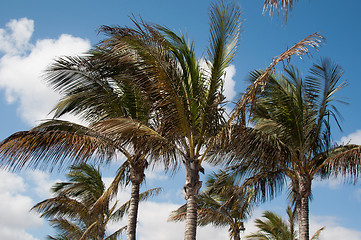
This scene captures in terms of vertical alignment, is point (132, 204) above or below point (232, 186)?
below

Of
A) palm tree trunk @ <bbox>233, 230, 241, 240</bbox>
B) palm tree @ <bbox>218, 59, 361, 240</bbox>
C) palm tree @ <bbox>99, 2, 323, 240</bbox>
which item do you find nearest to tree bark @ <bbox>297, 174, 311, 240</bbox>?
palm tree @ <bbox>218, 59, 361, 240</bbox>

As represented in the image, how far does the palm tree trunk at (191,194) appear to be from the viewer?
7.97m

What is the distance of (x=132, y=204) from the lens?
10.9 meters

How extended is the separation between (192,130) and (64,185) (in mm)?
10595

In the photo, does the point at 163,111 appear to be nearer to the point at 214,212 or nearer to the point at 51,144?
the point at 51,144

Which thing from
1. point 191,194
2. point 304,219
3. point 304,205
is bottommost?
point 191,194

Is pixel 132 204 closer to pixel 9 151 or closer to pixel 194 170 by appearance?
pixel 194 170

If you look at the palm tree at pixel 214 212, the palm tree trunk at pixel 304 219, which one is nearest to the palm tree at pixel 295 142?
the palm tree trunk at pixel 304 219

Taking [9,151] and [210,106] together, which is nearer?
[9,151]

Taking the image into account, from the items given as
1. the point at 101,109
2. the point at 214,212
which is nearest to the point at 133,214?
the point at 101,109

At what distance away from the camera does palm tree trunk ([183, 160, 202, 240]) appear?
7.97m

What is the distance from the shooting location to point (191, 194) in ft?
26.8

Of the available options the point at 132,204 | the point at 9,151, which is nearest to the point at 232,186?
the point at 132,204

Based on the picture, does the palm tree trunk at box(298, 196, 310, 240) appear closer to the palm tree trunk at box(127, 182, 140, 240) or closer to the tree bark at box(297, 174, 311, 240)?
the tree bark at box(297, 174, 311, 240)
